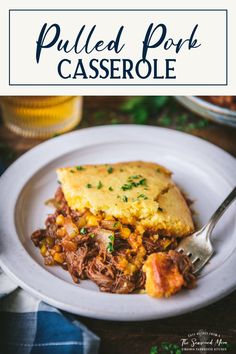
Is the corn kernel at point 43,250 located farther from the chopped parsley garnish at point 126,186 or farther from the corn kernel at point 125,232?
the chopped parsley garnish at point 126,186


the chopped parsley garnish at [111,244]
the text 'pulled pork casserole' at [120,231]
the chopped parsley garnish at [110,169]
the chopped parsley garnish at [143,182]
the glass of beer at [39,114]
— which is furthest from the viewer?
the glass of beer at [39,114]

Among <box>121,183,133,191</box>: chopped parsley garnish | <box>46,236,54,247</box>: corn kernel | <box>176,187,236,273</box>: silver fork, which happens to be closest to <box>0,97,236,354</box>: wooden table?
<box>176,187,236,273</box>: silver fork

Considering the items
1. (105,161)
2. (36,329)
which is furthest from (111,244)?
(105,161)

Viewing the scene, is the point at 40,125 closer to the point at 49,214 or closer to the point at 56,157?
the point at 56,157

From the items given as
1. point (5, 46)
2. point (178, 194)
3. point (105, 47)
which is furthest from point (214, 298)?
point (5, 46)

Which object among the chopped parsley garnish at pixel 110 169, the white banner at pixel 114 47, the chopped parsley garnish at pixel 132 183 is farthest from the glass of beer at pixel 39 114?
the chopped parsley garnish at pixel 132 183

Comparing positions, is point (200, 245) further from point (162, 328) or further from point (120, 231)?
point (162, 328)
